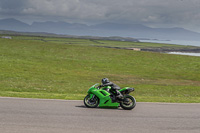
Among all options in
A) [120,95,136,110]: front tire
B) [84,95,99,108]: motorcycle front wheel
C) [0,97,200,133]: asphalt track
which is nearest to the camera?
[0,97,200,133]: asphalt track

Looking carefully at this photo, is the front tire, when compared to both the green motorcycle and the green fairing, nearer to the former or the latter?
the green motorcycle

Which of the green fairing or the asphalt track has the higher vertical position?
the green fairing

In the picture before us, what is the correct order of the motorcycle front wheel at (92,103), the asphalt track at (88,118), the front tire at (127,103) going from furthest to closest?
1. the motorcycle front wheel at (92,103)
2. the front tire at (127,103)
3. the asphalt track at (88,118)

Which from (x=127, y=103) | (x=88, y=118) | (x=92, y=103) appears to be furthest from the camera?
(x=92, y=103)

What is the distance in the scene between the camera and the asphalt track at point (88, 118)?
9250 mm

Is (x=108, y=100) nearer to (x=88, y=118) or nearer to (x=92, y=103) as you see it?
(x=92, y=103)

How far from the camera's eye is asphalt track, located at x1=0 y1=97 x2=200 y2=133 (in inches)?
364

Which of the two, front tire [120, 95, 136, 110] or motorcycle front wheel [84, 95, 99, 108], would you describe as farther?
motorcycle front wheel [84, 95, 99, 108]

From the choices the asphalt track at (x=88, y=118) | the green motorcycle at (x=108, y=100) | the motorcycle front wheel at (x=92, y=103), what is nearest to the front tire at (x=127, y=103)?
the green motorcycle at (x=108, y=100)

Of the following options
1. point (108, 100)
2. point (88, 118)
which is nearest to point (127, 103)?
point (108, 100)

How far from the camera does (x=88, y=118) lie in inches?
423

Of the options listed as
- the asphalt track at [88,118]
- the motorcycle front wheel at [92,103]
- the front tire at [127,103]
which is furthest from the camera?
the motorcycle front wheel at [92,103]

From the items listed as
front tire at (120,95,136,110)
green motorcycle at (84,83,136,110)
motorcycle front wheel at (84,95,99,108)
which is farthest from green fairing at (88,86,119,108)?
front tire at (120,95,136,110)

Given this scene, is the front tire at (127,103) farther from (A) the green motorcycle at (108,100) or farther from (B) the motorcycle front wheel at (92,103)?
(B) the motorcycle front wheel at (92,103)
